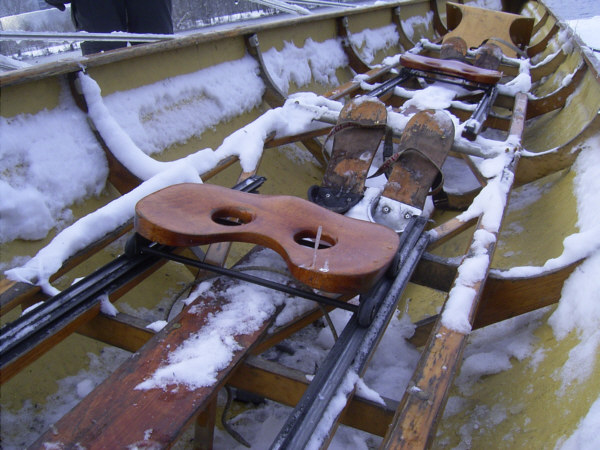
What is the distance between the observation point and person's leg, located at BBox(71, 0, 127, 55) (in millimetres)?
3562

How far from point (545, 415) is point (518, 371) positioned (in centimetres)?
25

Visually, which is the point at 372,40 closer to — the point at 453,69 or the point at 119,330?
the point at 453,69

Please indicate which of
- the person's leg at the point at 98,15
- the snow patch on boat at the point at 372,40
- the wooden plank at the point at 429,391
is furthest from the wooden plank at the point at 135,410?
the snow patch on boat at the point at 372,40

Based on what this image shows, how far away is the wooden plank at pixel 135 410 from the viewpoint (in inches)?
38.7

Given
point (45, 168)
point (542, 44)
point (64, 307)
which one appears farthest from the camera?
point (542, 44)

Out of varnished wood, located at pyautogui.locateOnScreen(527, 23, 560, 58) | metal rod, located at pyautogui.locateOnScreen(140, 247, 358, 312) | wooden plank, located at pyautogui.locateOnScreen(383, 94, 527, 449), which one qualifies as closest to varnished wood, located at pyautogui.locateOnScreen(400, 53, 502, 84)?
wooden plank, located at pyautogui.locateOnScreen(383, 94, 527, 449)

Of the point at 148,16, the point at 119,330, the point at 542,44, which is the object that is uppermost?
the point at 148,16

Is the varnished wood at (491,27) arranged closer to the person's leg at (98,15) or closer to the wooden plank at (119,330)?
the person's leg at (98,15)

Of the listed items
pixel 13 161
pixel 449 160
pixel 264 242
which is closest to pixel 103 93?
pixel 13 161

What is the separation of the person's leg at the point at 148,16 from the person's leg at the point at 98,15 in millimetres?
59

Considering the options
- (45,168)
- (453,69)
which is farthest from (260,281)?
(453,69)

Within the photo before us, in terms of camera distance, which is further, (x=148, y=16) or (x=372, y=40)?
(x=372, y=40)

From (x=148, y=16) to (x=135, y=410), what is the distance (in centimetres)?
339

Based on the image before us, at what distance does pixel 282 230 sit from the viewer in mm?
1313
